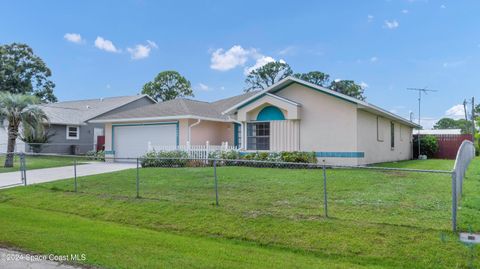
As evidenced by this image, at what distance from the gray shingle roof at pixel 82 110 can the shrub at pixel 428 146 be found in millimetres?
23871

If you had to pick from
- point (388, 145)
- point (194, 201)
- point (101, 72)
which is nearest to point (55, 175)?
point (194, 201)

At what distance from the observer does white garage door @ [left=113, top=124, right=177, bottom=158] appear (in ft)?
71.2

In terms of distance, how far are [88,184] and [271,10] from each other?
12.2m

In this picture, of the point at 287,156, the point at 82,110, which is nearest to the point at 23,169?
the point at 287,156

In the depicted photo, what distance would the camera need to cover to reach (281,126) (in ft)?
61.0

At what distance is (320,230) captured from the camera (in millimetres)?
7016

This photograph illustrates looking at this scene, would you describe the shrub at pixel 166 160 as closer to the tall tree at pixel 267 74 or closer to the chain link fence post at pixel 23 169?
the chain link fence post at pixel 23 169

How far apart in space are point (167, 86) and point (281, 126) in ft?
121

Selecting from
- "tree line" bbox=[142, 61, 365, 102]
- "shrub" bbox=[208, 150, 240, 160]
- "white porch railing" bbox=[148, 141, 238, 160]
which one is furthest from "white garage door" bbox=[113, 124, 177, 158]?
"tree line" bbox=[142, 61, 365, 102]

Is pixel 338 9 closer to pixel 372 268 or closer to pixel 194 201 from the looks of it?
pixel 194 201

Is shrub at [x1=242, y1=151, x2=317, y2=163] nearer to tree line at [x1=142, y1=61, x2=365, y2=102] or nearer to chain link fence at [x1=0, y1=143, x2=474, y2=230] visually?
chain link fence at [x1=0, y1=143, x2=474, y2=230]

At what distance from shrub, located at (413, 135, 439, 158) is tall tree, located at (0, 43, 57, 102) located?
38.5 meters

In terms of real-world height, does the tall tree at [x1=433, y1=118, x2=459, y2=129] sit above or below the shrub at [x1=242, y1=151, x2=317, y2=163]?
above

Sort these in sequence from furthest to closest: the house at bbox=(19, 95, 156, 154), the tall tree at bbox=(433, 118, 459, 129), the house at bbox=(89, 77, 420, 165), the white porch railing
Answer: the tall tree at bbox=(433, 118, 459, 129) < the house at bbox=(19, 95, 156, 154) < the white porch railing < the house at bbox=(89, 77, 420, 165)
